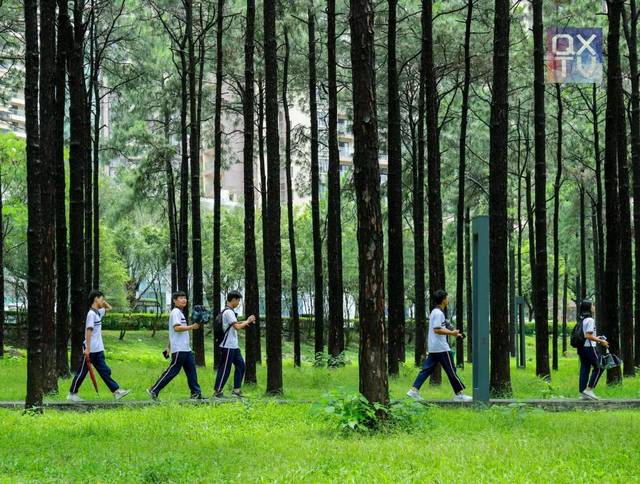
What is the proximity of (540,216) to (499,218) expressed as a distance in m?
4.43

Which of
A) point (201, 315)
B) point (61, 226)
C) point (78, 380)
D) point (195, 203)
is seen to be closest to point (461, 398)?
point (201, 315)

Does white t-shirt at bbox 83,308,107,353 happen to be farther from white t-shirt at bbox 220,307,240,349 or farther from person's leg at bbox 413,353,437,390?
person's leg at bbox 413,353,437,390

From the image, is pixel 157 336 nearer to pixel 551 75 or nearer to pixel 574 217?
pixel 574 217

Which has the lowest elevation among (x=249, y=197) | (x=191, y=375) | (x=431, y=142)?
(x=191, y=375)

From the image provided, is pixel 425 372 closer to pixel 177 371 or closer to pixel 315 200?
pixel 177 371

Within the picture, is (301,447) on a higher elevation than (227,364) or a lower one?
lower

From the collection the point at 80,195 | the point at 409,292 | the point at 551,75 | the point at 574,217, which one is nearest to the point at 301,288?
the point at 409,292

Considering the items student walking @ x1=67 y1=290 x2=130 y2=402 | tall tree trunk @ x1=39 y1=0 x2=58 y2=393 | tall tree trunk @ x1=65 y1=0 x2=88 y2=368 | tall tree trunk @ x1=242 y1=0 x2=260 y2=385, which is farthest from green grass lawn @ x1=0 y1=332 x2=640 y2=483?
tall tree trunk @ x1=65 y1=0 x2=88 y2=368

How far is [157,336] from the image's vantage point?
50.3 meters

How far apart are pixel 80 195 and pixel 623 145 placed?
1289cm

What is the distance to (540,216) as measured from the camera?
19.0m

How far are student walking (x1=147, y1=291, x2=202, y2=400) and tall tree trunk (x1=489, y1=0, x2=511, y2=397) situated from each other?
4951mm

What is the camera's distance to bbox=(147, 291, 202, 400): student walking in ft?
47.3

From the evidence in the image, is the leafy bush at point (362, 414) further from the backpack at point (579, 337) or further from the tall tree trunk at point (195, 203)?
the tall tree trunk at point (195, 203)
